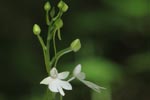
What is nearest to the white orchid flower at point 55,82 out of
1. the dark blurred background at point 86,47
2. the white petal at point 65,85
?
the white petal at point 65,85

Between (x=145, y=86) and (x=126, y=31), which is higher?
(x=126, y=31)

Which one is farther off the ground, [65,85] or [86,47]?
[86,47]

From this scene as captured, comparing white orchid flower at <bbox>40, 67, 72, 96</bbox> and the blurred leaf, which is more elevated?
the blurred leaf

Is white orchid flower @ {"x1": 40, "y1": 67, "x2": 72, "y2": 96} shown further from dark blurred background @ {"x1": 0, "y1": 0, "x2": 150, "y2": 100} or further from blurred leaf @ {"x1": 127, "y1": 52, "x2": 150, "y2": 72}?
blurred leaf @ {"x1": 127, "y1": 52, "x2": 150, "y2": 72}

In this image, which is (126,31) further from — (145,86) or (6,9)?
(6,9)

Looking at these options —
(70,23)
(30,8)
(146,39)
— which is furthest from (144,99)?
(30,8)

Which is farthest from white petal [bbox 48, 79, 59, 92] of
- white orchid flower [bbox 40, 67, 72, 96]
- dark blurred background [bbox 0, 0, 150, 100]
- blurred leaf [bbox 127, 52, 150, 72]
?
blurred leaf [bbox 127, 52, 150, 72]

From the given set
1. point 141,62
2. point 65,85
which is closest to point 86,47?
point 141,62

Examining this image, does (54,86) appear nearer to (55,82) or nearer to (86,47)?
(55,82)
